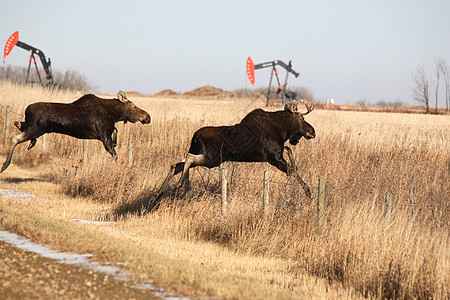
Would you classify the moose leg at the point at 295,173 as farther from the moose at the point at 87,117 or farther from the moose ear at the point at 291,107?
the moose at the point at 87,117

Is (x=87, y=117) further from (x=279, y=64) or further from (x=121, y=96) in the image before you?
(x=279, y=64)

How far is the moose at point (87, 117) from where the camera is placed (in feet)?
35.9

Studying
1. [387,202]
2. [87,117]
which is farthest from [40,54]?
[387,202]

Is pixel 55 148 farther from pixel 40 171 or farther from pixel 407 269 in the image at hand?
pixel 407 269

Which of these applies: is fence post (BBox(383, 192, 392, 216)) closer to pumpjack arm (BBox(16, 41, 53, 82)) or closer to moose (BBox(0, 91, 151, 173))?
moose (BBox(0, 91, 151, 173))

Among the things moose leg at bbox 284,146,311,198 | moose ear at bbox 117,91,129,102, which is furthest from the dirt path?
moose ear at bbox 117,91,129,102

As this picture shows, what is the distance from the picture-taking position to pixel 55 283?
5098 mm

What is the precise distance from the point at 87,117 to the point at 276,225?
186 inches

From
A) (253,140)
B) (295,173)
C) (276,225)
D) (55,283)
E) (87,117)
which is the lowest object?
(276,225)

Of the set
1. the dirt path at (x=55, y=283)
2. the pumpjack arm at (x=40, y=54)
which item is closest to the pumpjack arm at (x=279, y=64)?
the pumpjack arm at (x=40, y=54)

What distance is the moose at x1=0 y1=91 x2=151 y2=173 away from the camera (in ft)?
35.9

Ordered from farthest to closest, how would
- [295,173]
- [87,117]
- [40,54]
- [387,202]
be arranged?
[40,54], [87,117], [295,173], [387,202]

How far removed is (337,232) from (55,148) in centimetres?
1238

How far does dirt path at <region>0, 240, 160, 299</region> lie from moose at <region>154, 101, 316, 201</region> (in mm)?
3307
